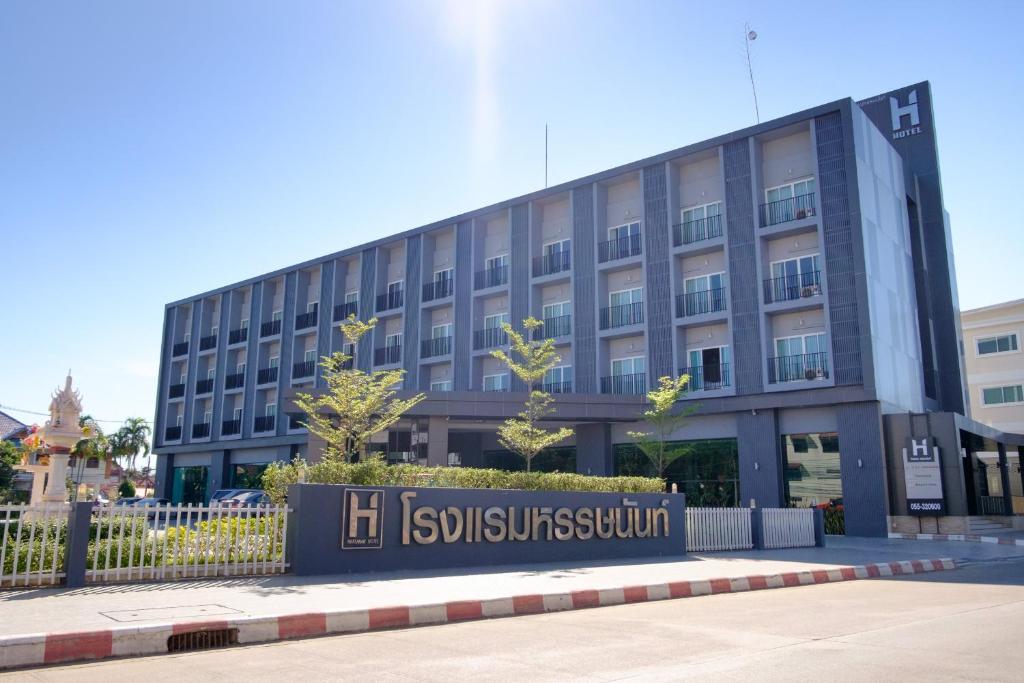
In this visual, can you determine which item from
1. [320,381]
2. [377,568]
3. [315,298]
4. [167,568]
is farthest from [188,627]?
[315,298]

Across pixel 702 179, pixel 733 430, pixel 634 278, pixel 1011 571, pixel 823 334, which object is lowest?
pixel 1011 571

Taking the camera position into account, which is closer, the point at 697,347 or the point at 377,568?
the point at 377,568

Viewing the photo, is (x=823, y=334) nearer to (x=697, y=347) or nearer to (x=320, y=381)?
(x=697, y=347)

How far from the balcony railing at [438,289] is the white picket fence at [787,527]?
942 inches

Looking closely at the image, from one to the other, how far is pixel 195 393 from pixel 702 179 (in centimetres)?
3814

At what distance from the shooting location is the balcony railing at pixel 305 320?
48.6m

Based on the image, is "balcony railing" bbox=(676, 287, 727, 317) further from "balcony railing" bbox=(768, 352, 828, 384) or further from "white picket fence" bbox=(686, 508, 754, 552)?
"white picket fence" bbox=(686, 508, 754, 552)

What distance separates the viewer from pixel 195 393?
5562cm

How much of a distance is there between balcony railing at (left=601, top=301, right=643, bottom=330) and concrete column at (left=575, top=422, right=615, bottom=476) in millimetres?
4469

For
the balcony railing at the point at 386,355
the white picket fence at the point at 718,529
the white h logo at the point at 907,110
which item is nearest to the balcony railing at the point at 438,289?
the balcony railing at the point at 386,355

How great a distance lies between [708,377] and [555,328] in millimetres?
7910

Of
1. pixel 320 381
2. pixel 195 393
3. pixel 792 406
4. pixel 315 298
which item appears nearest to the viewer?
pixel 792 406

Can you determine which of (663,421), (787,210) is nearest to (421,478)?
(663,421)

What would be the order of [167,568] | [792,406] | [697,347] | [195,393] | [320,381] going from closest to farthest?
[167,568] → [792,406] → [697,347] → [320,381] → [195,393]
